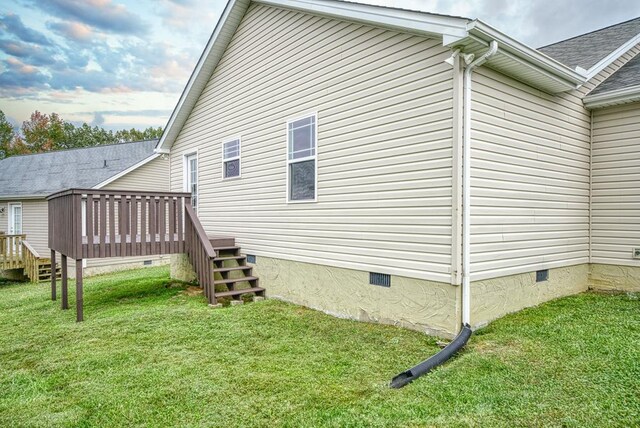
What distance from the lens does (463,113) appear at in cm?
431

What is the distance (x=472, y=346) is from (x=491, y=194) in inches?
71.3

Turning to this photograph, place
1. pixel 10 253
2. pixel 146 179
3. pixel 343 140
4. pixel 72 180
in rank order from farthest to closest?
pixel 72 180
pixel 146 179
pixel 10 253
pixel 343 140

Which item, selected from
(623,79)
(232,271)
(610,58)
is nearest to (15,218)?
(232,271)

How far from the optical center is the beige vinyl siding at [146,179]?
16209 mm

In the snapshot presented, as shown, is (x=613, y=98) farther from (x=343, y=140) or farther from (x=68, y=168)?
(x=68, y=168)

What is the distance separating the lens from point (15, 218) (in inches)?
687

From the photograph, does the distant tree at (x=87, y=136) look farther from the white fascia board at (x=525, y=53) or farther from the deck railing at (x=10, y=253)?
the white fascia board at (x=525, y=53)

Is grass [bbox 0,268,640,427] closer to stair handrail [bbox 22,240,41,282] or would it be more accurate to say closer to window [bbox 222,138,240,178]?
window [bbox 222,138,240,178]

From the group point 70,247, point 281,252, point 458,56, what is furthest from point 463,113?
point 70,247

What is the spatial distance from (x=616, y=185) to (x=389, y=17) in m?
4.49

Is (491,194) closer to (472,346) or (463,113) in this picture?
(463,113)

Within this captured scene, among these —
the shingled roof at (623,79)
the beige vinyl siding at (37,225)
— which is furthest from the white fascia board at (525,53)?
the beige vinyl siding at (37,225)

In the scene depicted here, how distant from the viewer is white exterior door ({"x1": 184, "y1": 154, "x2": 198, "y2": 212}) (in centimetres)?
977

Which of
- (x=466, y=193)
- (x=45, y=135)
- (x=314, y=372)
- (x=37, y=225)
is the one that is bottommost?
(x=314, y=372)
